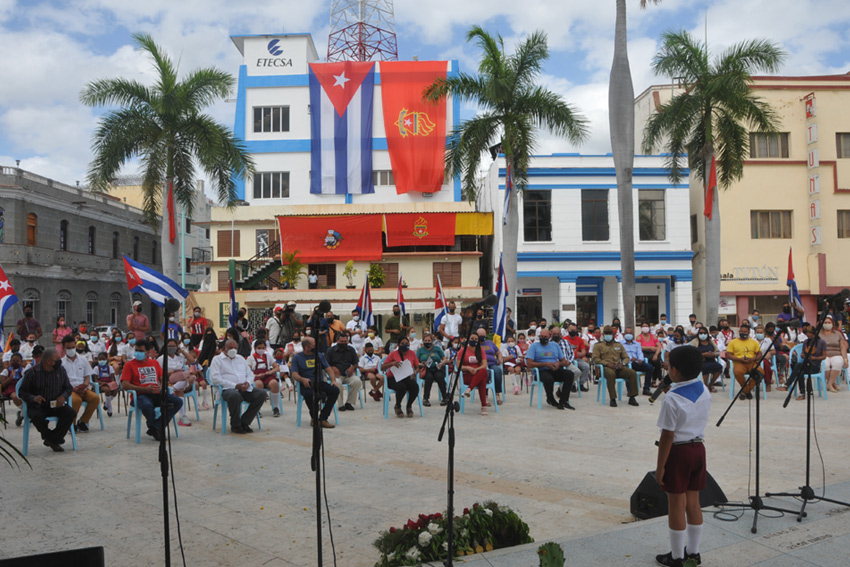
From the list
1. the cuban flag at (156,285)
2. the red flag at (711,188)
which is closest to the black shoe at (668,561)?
the cuban flag at (156,285)

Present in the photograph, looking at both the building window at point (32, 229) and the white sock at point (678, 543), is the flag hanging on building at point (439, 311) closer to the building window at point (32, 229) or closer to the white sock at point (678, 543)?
the white sock at point (678, 543)

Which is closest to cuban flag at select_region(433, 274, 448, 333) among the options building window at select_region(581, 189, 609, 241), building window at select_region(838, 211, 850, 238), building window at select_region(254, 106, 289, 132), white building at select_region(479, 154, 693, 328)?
white building at select_region(479, 154, 693, 328)

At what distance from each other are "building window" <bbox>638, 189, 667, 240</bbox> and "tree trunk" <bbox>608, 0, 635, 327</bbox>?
12525mm

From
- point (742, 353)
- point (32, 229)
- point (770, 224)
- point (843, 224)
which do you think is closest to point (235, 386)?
point (742, 353)

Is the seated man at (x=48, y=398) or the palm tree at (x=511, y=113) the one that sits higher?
the palm tree at (x=511, y=113)

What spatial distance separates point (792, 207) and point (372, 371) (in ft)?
82.8

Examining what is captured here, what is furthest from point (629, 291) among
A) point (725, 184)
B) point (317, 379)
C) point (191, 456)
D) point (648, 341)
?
point (317, 379)

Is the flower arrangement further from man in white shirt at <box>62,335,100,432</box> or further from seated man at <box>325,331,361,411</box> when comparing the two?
seated man at <box>325,331,361,411</box>

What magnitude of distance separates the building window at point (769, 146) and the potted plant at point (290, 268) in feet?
72.6

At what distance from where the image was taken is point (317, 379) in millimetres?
4207

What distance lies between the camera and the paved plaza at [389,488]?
5062 millimetres

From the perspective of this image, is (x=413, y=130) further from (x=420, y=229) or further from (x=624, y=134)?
(x=624, y=134)

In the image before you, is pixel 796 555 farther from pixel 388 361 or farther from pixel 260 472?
pixel 388 361

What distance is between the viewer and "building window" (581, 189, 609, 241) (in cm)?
3238
